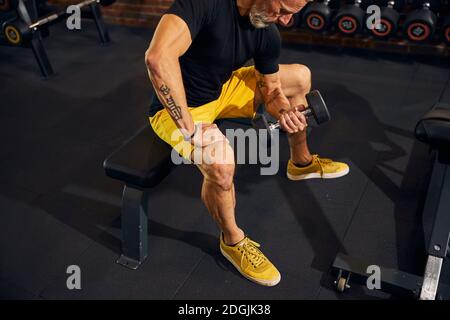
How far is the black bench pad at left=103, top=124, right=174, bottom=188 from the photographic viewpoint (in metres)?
1.50

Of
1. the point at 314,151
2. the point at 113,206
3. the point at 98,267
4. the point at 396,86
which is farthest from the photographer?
the point at 396,86

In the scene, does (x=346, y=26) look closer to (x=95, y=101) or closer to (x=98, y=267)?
(x=95, y=101)

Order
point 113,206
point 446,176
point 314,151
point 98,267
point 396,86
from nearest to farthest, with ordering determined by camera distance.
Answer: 1. point 446,176
2. point 98,267
3. point 113,206
4. point 314,151
5. point 396,86

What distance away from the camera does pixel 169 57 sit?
1331 millimetres

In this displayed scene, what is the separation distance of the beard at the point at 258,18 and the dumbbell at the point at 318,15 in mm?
1524

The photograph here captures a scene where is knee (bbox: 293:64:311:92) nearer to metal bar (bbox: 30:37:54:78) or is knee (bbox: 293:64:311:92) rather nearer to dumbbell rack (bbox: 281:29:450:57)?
dumbbell rack (bbox: 281:29:450:57)

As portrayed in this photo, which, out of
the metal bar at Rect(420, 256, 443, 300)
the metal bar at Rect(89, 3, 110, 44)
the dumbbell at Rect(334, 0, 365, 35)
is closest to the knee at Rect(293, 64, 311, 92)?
the metal bar at Rect(420, 256, 443, 300)

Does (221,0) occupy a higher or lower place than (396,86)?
higher

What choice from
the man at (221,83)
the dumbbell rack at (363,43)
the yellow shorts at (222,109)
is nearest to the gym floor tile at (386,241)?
the man at (221,83)

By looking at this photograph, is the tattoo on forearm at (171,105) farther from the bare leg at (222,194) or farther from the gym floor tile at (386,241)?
the gym floor tile at (386,241)

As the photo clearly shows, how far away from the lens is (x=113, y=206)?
6.48 ft
